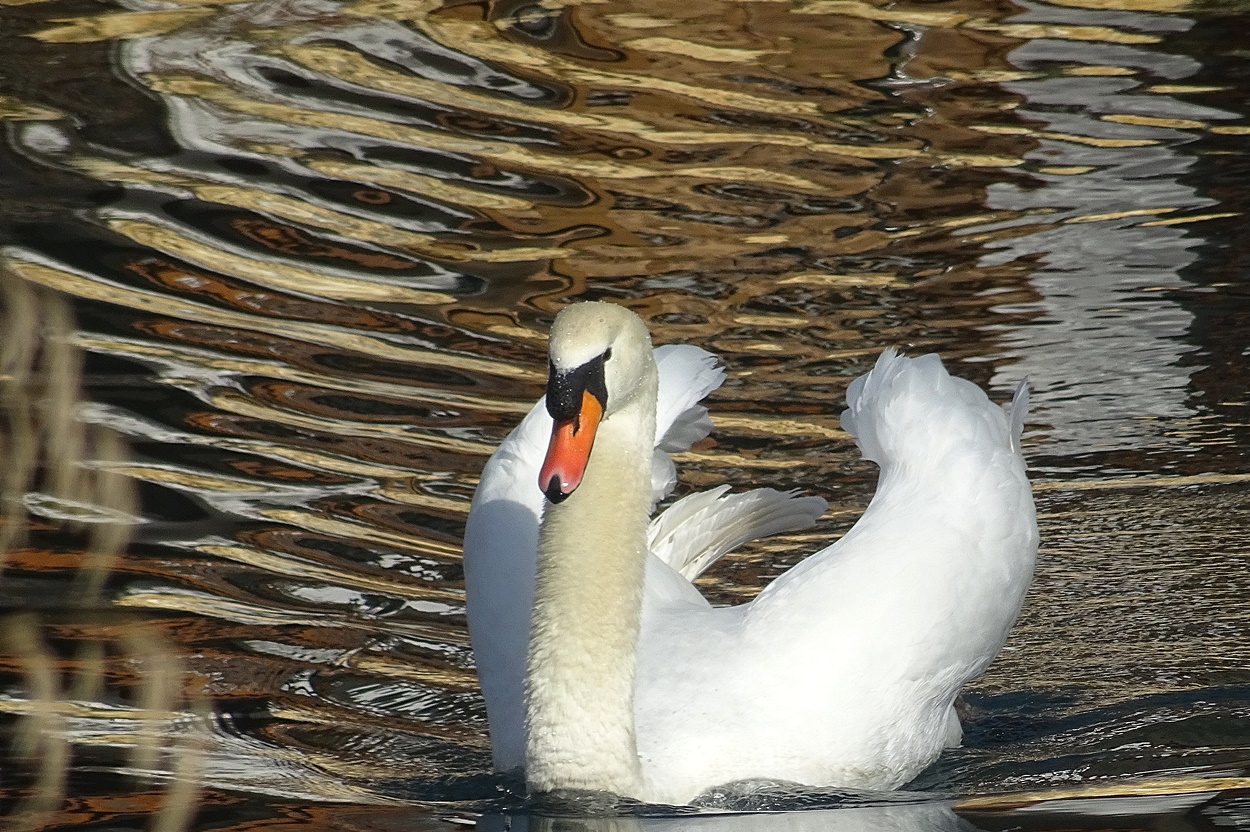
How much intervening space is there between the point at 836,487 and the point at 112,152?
4889 millimetres

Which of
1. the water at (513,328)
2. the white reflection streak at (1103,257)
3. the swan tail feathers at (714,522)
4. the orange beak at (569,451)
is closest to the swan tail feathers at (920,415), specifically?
the swan tail feathers at (714,522)

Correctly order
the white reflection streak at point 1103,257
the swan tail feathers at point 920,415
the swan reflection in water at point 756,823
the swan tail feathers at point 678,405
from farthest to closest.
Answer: the white reflection streak at point 1103,257 < the swan tail feathers at point 678,405 < the swan tail feathers at point 920,415 < the swan reflection in water at point 756,823

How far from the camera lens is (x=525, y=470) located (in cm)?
516

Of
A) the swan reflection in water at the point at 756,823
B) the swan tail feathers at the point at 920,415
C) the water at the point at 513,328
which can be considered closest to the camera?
the swan reflection in water at the point at 756,823

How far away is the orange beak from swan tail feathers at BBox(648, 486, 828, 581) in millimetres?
1521

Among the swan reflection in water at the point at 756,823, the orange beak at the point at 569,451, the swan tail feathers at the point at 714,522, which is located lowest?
the swan reflection in water at the point at 756,823

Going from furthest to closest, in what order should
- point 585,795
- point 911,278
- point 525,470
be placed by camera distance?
1. point 911,278
2. point 525,470
3. point 585,795

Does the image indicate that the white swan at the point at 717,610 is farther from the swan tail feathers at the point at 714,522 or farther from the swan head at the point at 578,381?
the swan tail feathers at the point at 714,522

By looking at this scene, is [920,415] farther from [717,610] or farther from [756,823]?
[756,823]

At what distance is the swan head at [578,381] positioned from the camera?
3.79 metres

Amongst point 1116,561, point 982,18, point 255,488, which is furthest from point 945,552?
point 982,18

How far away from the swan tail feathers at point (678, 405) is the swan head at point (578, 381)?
51.0 inches

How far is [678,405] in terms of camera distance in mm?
5344

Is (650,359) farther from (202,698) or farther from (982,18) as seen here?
(982,18)
